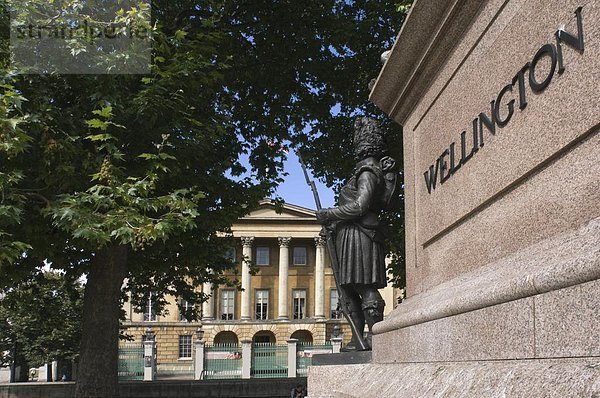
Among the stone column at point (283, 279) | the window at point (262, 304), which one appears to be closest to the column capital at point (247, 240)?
the stone column at point (283, 279)

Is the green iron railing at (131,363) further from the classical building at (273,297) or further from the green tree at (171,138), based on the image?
the classical building at (273,297)

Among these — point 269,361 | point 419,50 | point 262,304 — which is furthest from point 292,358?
point 262,304

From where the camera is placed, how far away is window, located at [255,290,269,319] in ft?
227

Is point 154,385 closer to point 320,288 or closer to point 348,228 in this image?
point 348,228

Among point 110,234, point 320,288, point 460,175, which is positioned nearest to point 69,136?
point 110,234

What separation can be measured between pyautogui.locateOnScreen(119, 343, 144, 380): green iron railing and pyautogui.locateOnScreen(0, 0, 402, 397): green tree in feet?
41.9

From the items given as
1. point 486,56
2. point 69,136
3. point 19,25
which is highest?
point 19,25

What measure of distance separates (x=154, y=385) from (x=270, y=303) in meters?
49.6

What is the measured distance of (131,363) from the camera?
107 ft

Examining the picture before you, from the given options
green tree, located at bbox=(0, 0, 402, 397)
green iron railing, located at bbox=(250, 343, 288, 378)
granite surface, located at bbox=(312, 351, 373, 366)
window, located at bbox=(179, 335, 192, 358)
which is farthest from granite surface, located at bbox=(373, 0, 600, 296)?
window, located at bbox=(179, 335, 192, 358)

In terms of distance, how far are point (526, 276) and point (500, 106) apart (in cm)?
113

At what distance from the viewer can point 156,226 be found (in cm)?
1073

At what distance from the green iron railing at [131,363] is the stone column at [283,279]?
36174 mm

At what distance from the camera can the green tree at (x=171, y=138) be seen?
36.3ft
